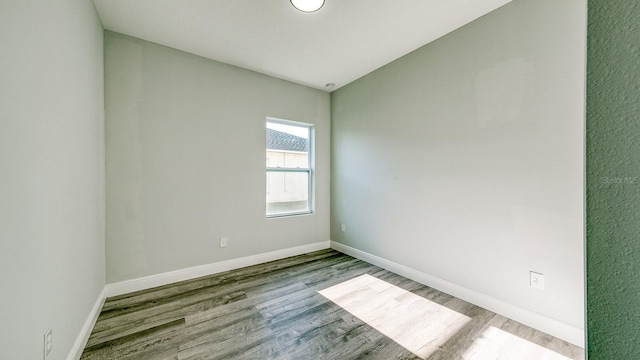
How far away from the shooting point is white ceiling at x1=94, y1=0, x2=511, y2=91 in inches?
78.1

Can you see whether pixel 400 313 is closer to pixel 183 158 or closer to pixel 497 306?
pixel 497 306

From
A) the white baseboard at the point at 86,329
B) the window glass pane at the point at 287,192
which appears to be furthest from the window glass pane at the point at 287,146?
the white baseboard at the point at 86,329

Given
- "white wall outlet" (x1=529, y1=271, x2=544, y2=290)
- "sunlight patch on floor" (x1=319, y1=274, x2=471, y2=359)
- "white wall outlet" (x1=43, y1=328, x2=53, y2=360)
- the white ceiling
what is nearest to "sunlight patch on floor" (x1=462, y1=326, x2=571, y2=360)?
"sunlight patch on floor" (x1=319, y1=274, x2=471, y2=359)

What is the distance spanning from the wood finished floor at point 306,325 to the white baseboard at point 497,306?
0.06 m

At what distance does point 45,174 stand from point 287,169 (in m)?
2.52

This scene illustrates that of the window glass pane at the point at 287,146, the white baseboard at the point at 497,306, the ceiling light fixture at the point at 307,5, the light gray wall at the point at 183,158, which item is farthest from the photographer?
the window glass pane at the point at 287,146

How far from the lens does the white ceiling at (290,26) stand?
6.51 ft

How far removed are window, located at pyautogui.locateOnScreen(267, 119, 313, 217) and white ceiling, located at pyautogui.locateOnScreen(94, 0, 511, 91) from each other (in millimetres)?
964

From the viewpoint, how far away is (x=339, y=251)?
3.73 metres

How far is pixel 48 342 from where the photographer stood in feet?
3.89

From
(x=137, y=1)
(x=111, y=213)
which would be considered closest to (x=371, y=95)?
(x=137, y=1)

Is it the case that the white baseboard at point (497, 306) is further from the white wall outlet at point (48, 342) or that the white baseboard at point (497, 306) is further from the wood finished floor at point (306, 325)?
the white wall outlet at point (48, 342)

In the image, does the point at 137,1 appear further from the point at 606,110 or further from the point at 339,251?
the point at 339,251

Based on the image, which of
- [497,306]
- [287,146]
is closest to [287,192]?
[287,146]
